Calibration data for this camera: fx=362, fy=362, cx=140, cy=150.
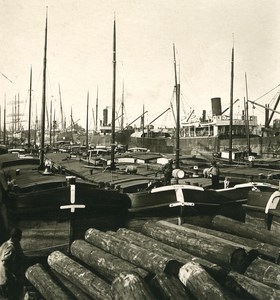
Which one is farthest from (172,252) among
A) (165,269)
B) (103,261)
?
(103,261)

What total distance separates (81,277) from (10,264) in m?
1.43

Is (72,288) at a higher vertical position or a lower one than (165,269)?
lower

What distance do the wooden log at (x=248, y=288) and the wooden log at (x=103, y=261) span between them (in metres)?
1.40

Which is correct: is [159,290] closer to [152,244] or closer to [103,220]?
[152,244]

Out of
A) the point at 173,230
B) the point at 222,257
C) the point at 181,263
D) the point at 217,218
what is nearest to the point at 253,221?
the point at 217,218

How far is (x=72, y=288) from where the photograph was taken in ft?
21.7

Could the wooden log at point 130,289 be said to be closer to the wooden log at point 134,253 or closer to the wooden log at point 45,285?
the wooden log at point 134,253

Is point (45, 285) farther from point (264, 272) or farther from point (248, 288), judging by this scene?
point (264, 272)

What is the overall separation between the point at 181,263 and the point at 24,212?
4690mm

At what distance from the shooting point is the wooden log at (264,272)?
19.5 feet

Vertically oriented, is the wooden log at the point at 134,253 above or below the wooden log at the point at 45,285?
above

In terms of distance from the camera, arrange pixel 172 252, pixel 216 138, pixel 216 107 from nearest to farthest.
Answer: pixel 172 252
pixel 216 138
pixel 216 107

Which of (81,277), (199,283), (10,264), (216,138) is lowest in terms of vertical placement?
(81,277)

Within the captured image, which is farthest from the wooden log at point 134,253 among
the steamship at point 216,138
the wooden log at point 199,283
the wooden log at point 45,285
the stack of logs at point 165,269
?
the steamship at point 216,138
